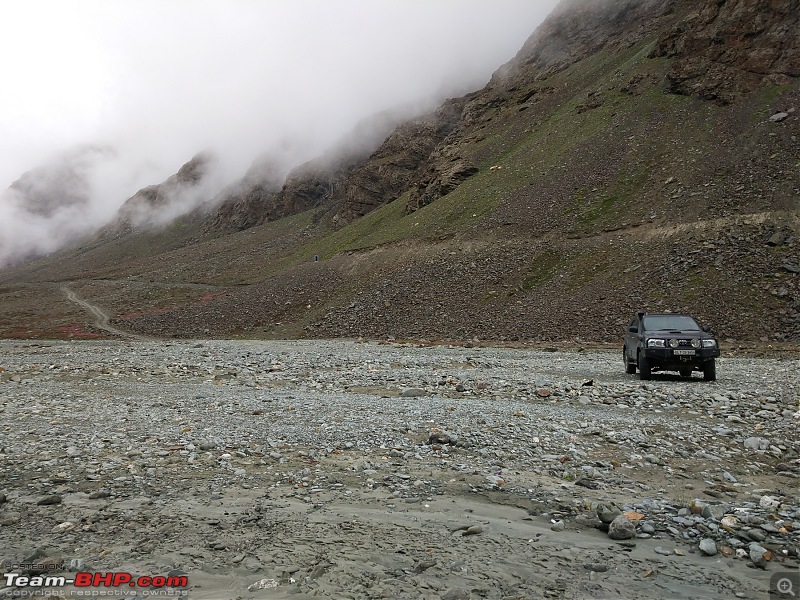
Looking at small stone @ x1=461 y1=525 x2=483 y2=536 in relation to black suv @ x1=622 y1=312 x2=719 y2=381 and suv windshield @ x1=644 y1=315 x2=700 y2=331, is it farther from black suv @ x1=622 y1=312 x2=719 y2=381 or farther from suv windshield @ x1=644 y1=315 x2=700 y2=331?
suv windshield @ x1=644 y1=315 x2=700 y2=331

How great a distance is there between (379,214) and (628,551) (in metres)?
98.8

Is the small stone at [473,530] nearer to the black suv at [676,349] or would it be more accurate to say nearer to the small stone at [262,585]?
the small stone at [262,585]

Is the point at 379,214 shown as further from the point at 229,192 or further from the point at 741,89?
the point at 229,192

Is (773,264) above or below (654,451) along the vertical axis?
above

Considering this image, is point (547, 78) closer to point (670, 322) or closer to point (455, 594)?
point (670, 322)

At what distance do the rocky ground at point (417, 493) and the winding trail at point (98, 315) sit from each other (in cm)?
4765

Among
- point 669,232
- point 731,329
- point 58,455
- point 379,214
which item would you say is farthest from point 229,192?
point 58,455

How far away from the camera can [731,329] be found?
117 ft

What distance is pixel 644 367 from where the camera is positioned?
1725 centimetres

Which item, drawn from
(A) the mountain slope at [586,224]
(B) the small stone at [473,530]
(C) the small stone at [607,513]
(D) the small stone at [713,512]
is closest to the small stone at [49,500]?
(B) the small stone at [473,530]

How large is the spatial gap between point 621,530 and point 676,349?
1255cm

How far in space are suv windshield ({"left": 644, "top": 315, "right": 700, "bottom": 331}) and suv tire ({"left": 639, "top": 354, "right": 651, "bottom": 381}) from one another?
1.68m

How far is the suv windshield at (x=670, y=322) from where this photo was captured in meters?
18.1

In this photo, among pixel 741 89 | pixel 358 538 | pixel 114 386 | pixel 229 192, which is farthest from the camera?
pixel 229 192
